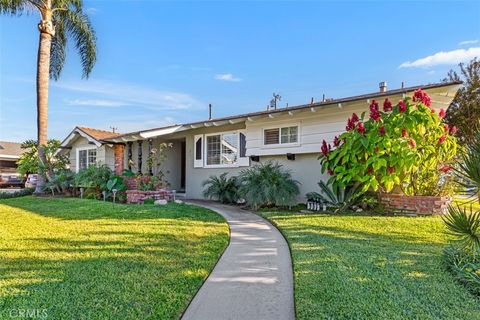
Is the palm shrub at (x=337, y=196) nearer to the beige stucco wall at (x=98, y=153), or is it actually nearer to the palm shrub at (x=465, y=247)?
the palm shrub at (x=465, y=247)

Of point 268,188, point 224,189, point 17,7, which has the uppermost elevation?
point 17,7

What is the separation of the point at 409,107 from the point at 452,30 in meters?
5.95

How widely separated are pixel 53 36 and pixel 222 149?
11.1m

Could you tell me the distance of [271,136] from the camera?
36.6 ft

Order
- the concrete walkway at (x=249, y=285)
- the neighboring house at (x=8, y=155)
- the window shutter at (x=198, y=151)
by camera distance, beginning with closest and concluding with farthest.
Result: the concrete walkway at (x=249, y=285), the window shutter at (x=198, y=151), the neighboring house at (x=8, y=155)

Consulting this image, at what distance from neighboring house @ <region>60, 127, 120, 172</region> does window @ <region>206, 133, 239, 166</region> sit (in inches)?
199

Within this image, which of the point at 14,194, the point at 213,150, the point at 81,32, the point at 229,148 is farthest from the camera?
the point at 81,32

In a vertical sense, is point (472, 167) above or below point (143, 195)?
above

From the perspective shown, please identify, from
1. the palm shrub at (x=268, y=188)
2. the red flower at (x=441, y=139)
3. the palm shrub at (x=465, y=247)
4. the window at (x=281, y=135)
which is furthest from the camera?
the window at (x=281, y=135)

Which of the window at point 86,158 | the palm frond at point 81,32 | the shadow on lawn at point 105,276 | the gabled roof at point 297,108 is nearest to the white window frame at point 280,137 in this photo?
the gabled roof at point 297,108

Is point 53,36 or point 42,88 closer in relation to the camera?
point 42,88

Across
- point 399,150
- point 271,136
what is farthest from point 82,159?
point 399,150

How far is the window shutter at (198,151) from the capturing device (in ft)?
43.6

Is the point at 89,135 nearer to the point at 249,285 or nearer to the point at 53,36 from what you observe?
the point at 53,36
